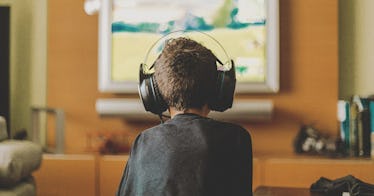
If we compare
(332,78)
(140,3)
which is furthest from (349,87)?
(140,3)

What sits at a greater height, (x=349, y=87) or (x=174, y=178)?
(x=349, y=87)

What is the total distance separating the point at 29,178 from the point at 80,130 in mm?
1071

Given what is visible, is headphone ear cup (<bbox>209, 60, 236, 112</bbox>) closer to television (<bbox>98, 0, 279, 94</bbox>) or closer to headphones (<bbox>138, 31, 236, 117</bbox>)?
headphones (<bbox>138, 31, 236, 117</bbox>)

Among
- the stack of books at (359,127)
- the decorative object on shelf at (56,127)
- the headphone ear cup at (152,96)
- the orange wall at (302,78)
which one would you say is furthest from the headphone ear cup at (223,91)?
the decorative object on shelf at (56,127)

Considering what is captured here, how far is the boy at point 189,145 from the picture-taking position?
48.9 inches

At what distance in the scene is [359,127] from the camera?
114 inches

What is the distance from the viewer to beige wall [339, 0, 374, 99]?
318 centimetres

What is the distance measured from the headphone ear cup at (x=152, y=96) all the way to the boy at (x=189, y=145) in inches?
1.4

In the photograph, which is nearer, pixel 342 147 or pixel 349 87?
pixel 342 147

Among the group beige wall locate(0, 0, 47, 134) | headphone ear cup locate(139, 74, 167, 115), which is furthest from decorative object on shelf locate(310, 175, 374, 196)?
beige wall locate(0, 0, 47, 134)

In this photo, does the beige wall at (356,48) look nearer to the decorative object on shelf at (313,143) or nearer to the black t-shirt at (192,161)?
the decorative object on shelf at (313,143)

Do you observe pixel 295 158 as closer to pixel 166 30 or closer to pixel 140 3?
pixel 166 30

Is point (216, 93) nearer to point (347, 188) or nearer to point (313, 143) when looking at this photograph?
point (347, 188)

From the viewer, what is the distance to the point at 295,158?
9.39 ft
